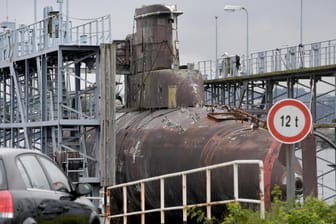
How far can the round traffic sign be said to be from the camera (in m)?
12.1

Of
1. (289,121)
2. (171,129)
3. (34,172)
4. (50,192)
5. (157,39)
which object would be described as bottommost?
(171,129)

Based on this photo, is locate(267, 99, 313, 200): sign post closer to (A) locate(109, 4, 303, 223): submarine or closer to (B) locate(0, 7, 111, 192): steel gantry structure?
(A) locate(109, 4, 303, 223): submarine

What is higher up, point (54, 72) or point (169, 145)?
point (54, 72)

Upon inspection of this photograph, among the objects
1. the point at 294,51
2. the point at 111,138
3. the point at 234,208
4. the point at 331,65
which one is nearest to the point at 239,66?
the point at 294,51

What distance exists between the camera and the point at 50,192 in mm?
10273

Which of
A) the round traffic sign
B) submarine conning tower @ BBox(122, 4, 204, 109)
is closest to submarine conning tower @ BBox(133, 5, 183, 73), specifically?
submarine conning tower @ BBox(122, 4, 204, 109)

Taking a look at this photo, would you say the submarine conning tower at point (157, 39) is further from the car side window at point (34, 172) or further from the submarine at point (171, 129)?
the car side window at point (34, 172)

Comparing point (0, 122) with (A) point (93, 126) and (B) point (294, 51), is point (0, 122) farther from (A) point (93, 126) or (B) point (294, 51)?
(B) point (294, 51)

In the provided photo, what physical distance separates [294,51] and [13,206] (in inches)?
1466

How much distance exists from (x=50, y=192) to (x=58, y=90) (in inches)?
628

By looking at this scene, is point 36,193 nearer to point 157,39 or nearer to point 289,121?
point 289,121

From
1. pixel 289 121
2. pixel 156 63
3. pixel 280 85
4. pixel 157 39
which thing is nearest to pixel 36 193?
pixel 289 121

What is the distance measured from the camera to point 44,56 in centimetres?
2730

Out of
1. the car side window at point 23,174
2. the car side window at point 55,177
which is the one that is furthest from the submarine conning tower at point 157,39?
the car side window at point 23,174
